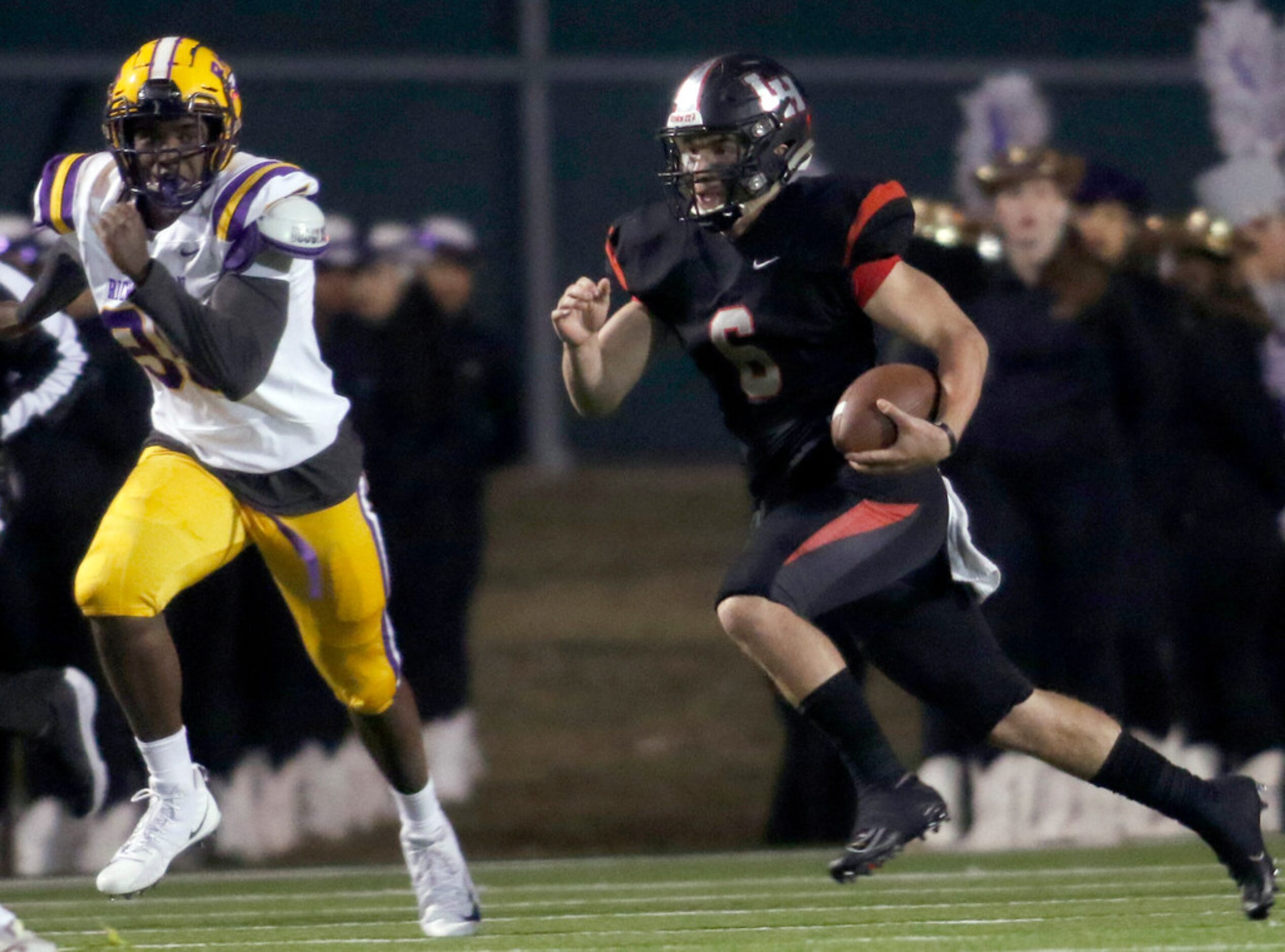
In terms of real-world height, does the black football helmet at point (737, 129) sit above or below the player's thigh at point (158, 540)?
above

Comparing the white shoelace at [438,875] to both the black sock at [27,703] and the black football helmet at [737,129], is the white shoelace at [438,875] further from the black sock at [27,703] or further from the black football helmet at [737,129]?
A: the black football helmet at [737,129]

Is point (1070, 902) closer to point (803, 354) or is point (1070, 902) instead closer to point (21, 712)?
point (803, 354)

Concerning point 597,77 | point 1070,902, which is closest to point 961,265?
point 1070,902

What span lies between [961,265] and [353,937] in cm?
293

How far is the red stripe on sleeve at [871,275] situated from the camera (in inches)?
196

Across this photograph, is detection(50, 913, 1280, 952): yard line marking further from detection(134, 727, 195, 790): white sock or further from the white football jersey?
the white football jersey

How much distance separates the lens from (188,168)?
5039 mm

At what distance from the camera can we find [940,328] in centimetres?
498

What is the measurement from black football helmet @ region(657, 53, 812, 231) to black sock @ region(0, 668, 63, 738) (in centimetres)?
187

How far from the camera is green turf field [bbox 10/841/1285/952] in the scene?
4.95 meters

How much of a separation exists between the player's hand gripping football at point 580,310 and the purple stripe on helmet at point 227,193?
61cm

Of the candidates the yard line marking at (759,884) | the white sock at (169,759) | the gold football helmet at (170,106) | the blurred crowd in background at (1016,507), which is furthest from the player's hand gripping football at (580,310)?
the blurred crowd in background at (1016,507)

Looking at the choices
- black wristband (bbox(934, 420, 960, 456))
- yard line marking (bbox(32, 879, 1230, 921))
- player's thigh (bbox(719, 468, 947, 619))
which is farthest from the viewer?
yard line marking (bbox(32, 879, 1230, 921))

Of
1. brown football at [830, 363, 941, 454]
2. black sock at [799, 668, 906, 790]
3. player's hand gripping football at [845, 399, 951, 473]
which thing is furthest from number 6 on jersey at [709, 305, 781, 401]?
black sock at [799, 668, 906, 790]
